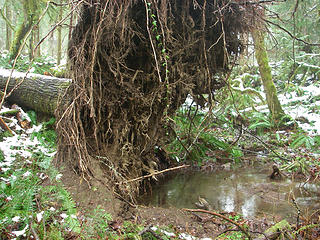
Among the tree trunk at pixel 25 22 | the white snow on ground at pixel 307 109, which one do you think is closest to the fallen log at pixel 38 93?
the tree trunk at pixel 25 22

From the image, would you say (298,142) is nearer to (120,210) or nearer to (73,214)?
(120,210)

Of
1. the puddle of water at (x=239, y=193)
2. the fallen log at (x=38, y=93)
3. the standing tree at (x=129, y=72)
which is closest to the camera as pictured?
the standing tree at (x=129, y=72)

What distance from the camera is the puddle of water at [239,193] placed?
354 cm

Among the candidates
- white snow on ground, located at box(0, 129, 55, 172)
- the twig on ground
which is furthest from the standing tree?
the twig on ground

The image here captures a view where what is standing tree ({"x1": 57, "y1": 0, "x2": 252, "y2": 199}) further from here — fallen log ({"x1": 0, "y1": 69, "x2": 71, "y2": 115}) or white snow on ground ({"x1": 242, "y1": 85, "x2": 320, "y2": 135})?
white snow on ground ({"x1": 242, "y1": 85, "x2": 320, "y2": 135})

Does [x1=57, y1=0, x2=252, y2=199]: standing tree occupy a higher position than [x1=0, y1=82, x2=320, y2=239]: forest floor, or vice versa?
[x1=57, y1=0, x2=252, y2=199]: standing tree

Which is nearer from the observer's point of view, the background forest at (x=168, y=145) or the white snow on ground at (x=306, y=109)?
the background forest at (x=168, y=145)

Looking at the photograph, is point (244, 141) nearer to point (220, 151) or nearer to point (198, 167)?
point (220, 151)

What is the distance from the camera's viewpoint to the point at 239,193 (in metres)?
4.10

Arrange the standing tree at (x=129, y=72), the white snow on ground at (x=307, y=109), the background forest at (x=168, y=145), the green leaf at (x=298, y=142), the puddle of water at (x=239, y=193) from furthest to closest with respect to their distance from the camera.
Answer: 1. the white snow on ground at (x=307, y=109)
2. the green leaf at (x=298, y=142)
3. the puddle of water at (x=239, y=193)
4. the standing tree at (x=129, y=72)
5. the background forest at (x=168, y=145)

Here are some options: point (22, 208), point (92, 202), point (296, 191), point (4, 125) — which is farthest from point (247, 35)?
point (4, 125)

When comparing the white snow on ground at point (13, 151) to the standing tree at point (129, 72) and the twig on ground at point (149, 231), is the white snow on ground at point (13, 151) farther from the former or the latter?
the twig on ground at point (149, 231)

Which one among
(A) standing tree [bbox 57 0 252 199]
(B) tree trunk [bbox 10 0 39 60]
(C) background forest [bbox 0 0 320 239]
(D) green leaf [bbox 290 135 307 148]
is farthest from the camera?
(B) tree trunk [bbox 10 0 39 60]

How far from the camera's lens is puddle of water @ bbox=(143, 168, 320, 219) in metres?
3.54
